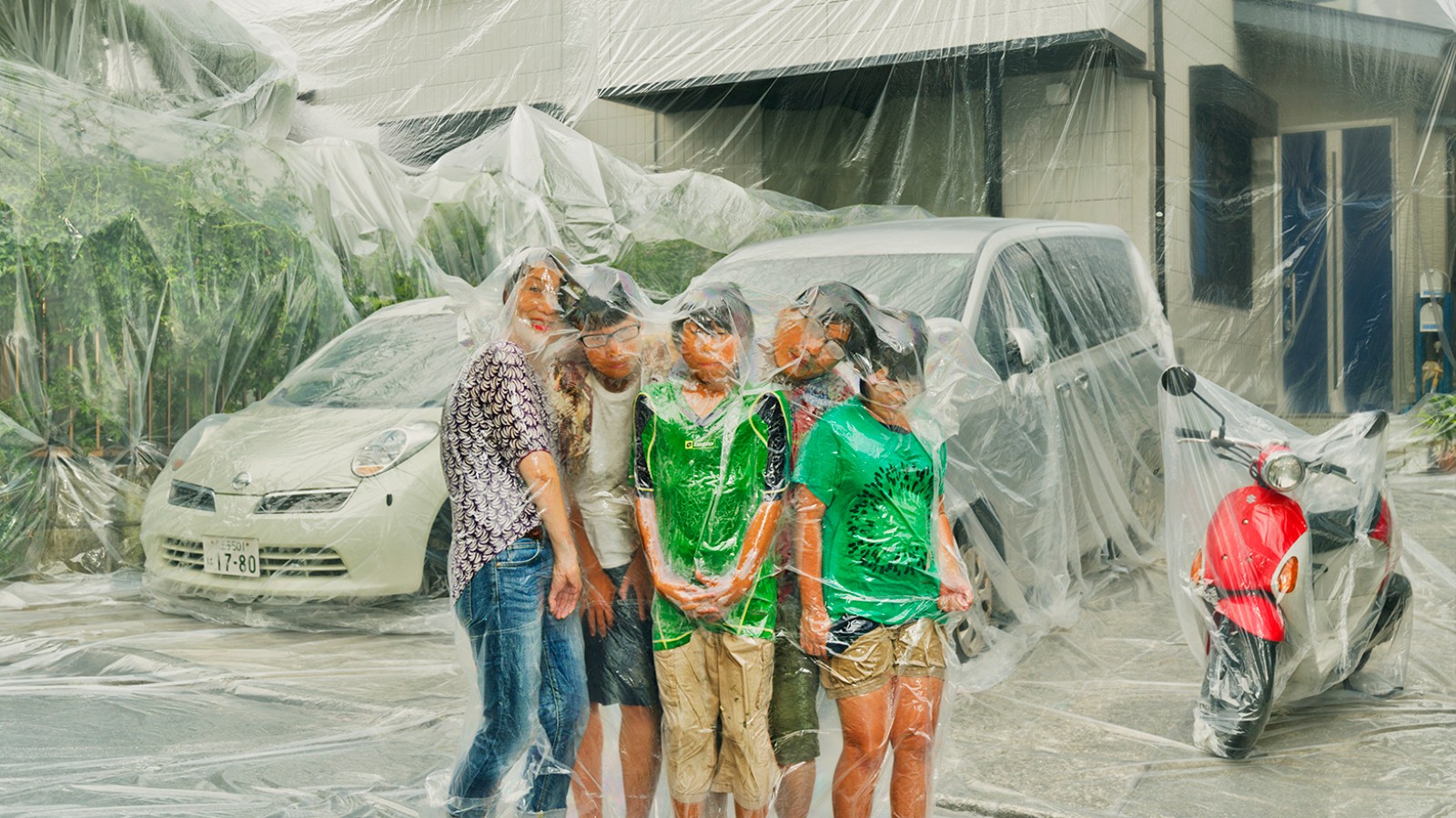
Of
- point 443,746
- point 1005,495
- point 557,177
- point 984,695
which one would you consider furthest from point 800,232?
point 443,746

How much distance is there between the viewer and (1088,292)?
545cm

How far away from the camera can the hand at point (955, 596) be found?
9.07 feet

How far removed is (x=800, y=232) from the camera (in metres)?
6.02

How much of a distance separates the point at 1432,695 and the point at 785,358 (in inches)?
103

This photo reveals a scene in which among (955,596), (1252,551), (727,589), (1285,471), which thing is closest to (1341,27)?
(1285,471)

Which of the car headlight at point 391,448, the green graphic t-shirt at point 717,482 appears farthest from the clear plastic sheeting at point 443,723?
the car headlight at point 391,448

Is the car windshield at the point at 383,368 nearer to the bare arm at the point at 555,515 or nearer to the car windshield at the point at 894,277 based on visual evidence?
the car windshield at the point at 894,277

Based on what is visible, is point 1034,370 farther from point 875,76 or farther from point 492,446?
point 492,446

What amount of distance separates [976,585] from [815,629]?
191 centimetres

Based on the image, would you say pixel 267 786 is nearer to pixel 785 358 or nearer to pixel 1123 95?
pixel 785 358

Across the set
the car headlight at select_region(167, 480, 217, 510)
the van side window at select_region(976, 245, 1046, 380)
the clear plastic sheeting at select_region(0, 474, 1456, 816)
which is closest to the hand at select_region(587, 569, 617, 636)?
the clear plastic sheeting at select_region(0, 474, 1456, 816)

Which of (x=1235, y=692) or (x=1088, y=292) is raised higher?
(x=1088, y=292)

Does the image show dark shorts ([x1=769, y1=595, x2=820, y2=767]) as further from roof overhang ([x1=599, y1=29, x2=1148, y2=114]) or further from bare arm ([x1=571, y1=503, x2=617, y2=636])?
roof overhang ([x1=599, y1=29, x2=1148, y2=114])

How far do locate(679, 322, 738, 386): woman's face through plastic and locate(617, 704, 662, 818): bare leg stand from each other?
70cm
